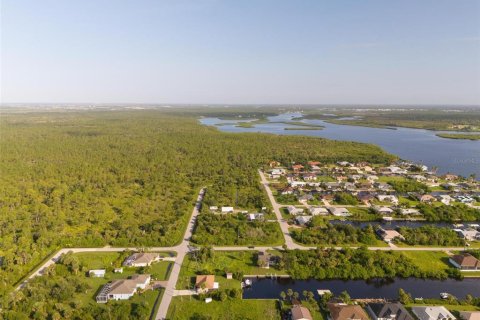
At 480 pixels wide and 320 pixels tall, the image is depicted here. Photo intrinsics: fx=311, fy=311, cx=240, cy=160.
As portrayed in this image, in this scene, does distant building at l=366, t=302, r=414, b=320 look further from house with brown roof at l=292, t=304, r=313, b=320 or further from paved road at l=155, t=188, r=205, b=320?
paved road at l=155, t=188, r=205, b=320


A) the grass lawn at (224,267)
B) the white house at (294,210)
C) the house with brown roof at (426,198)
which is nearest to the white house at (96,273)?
the grass lawn at (224,267)

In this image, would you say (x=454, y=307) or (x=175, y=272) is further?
(x=175, y=272)

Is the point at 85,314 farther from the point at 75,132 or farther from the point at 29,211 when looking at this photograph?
the point at 75,132

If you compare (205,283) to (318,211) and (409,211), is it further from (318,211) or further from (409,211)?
(409,211)

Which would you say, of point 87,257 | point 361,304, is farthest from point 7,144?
point 361,304

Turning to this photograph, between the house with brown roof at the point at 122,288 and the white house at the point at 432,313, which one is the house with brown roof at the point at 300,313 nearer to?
the white house at the point at 432,313

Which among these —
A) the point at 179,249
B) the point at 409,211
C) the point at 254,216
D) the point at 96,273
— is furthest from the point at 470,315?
the point at 96,273
